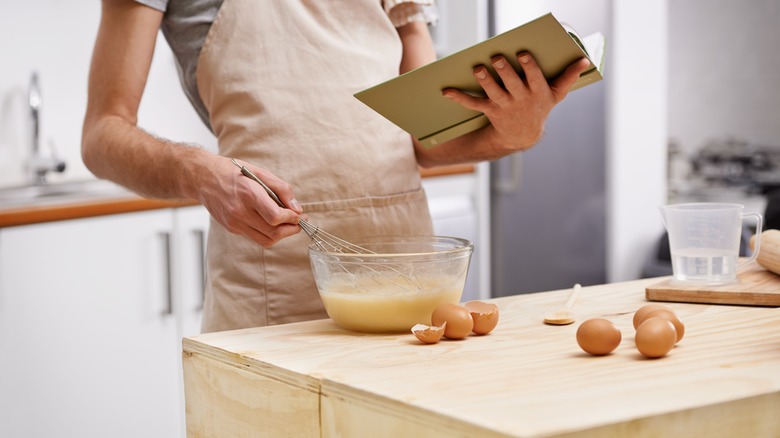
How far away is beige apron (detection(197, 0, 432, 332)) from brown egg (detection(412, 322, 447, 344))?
0.39 meters

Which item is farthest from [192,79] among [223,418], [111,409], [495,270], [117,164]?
[495,270]

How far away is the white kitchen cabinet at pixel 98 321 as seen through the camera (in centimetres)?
205

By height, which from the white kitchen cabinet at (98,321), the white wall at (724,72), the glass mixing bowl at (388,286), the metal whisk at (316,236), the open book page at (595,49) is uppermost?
the white wall at (724,72)

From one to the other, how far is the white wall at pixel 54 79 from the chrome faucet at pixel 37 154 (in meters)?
0.04

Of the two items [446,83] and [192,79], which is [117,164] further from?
[446,83]

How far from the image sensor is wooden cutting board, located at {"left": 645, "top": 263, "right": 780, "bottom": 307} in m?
1.17

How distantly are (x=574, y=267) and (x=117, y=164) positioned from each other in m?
2.66

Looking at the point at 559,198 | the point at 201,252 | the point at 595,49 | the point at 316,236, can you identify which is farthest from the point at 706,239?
the point at 559,198

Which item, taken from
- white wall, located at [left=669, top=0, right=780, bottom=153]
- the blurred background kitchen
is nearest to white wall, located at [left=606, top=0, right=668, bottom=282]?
the blurred background kitchen

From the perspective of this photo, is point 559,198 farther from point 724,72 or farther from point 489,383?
point 489,383

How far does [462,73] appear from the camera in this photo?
1.08 meters

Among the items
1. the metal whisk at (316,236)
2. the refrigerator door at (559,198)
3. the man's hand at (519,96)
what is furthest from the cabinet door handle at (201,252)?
the refrigerator door at (559,198)

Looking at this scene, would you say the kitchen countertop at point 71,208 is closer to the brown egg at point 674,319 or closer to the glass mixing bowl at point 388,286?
the glass mixing bowl at point 388,286

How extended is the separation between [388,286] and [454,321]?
10 centimetres
